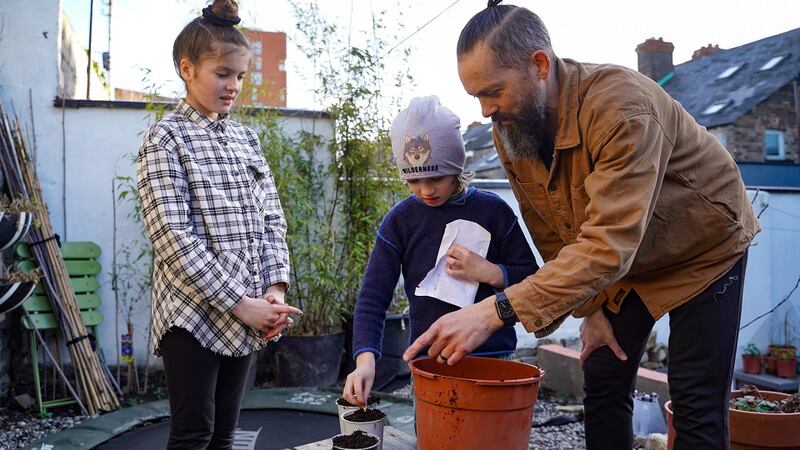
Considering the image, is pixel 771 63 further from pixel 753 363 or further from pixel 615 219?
pixel 615 219

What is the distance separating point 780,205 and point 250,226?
6498 mm

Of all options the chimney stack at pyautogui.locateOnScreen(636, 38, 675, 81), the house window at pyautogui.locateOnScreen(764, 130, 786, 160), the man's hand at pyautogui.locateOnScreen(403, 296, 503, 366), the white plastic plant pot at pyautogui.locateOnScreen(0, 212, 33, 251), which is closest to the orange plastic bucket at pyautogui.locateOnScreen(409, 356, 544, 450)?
the man's hand at pyautogui.locateOnScreen(403, 296, 503, 366)

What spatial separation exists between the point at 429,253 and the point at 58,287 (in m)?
2.94

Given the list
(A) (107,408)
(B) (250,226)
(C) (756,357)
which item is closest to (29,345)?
(A) (107,408)

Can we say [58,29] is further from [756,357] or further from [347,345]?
[756,357]

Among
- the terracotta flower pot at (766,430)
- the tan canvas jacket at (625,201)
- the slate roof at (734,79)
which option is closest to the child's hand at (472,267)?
the tan canvas jacket at (625,201)

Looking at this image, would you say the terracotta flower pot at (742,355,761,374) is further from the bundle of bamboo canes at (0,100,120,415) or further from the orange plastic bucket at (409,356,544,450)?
the orange plastic bucket at (409,356,544,450)

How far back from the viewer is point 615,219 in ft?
3.90

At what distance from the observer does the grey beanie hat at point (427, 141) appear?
1.65 meters

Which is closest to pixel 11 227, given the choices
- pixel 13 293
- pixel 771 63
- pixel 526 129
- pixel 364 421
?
pixel 13 293

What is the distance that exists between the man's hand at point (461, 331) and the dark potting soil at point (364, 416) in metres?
0.31

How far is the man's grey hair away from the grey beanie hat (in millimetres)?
333

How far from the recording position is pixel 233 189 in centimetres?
174

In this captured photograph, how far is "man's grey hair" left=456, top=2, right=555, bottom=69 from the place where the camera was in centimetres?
130
